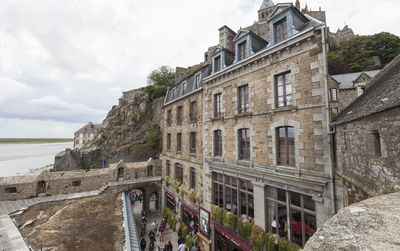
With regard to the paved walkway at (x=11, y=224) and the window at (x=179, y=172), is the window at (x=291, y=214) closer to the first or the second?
the window at (x=179, y=172)

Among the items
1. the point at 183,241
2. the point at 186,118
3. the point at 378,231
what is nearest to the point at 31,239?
the point at 183,241

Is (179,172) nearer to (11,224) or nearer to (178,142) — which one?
(178,142)

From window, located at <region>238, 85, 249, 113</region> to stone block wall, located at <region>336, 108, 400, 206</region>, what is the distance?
4.20 metres

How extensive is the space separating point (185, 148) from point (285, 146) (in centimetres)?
843

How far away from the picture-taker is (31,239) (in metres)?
8.02

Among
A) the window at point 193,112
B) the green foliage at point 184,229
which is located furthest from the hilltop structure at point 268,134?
the green foliage at point 184,229

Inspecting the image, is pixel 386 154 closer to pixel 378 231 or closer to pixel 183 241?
pixel 378 231

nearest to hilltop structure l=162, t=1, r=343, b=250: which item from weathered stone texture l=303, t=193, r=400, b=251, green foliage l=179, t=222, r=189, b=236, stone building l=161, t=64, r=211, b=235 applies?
stone building l=161, t=64, r=211, b=235

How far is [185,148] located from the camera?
551 inches

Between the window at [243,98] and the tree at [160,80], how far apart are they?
25.2 m

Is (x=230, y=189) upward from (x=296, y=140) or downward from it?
downward

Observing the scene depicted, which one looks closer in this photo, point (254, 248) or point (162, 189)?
point (254, 248)

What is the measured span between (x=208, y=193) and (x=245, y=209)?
280cm

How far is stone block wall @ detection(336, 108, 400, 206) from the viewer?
294 centimetres
